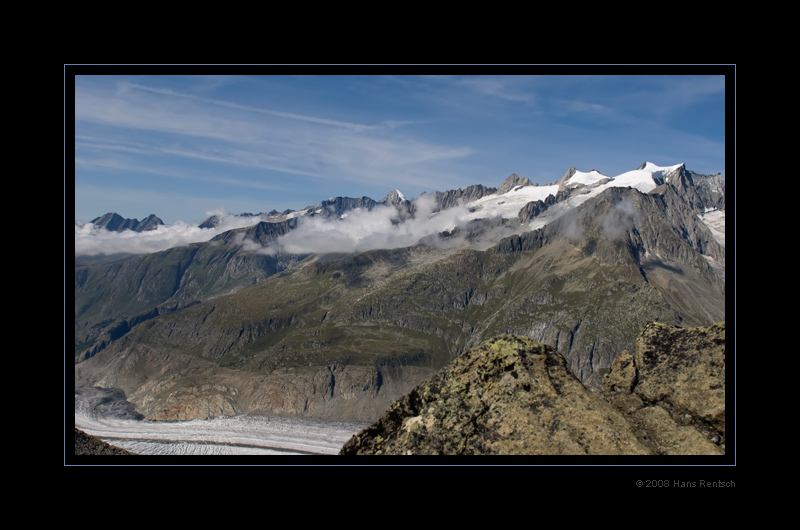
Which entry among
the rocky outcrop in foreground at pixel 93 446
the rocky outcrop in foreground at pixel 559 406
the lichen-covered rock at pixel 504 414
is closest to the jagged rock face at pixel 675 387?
the rocky outcrop in foreground at pixel 559 406

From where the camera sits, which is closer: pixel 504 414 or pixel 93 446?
pixel 504 414

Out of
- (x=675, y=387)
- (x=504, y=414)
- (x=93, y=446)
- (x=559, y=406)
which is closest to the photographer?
(x=559, y=406)

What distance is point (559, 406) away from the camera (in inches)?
379

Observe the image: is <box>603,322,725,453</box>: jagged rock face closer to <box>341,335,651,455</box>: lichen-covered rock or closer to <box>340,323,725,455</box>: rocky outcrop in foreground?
<box>340,323,725,455</box>: rocky outcrop in foreground

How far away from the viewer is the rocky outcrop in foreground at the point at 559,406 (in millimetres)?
9250

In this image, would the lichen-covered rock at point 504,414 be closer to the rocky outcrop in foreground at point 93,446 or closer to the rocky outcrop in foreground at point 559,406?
the rocky outcrop in foreground at point 559,406

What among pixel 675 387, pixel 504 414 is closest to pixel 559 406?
pixel 504 414

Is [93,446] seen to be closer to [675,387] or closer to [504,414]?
[504,414]

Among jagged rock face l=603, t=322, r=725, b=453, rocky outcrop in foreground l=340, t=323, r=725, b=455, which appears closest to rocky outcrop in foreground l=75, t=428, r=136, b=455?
rocky outcrop in foreground l=340, t=323, r=725, b=455
